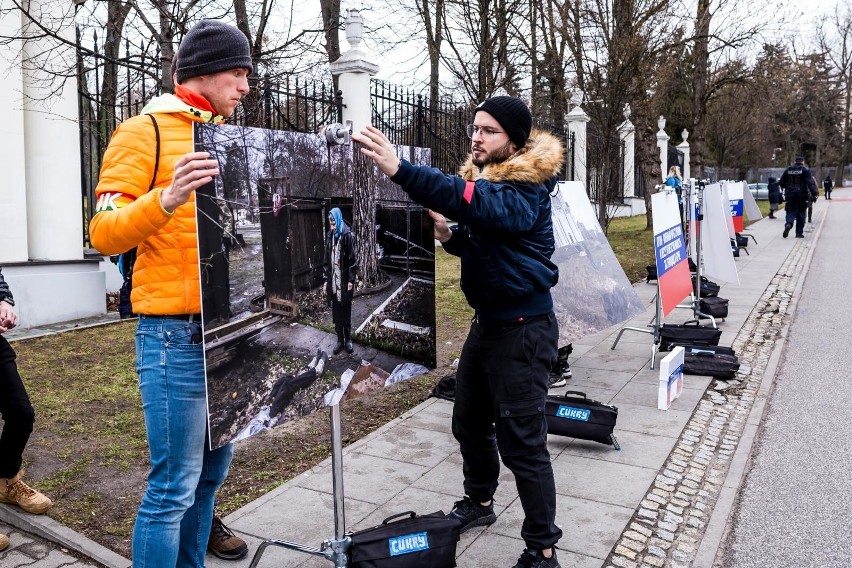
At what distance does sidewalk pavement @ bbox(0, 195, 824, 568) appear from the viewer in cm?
352

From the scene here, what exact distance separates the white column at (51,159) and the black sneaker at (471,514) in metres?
7.22

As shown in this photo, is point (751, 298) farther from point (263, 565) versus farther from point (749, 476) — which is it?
point (263, 565)

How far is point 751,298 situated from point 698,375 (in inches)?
197

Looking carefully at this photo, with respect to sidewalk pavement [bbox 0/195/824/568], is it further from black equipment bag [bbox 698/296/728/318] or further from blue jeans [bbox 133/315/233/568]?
black equipment bag [bbox 698/296/728/318]

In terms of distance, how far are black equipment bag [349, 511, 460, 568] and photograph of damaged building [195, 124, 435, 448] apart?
0.64 metres

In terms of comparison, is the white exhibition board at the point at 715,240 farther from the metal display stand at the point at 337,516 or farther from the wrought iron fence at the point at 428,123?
the metal display stand at the point at 337,516

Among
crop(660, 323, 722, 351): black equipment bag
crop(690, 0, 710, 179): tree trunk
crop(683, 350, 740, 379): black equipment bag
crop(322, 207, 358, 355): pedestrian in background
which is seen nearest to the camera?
crop(322, 207, 358, 355): pedestrian in background

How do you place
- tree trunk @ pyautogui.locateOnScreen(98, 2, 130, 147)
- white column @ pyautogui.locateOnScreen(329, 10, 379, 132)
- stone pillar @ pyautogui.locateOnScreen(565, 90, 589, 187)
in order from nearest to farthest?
1. tree trunk @ pyautogui.locateOnScreen(98, 2, 130, 147)
2. white column @ pyautogui.locateOnScreen(329, 10, 379, 132)
3. stone pillar @ pyautogui.locateOnScreen(565, 90, 589, 187)

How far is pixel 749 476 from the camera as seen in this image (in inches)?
180

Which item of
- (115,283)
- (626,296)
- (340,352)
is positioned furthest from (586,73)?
(340,352)

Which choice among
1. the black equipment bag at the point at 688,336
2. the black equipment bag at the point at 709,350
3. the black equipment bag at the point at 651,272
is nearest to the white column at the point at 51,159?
the black equipment bag at the point at 688,336

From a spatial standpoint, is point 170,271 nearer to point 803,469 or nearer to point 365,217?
point 365,217

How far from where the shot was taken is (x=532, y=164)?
2947 millimetres

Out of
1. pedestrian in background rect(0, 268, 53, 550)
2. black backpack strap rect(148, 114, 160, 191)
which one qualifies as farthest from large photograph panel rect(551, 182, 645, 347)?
black backpack strap rect(148, 114, 160, 191)
